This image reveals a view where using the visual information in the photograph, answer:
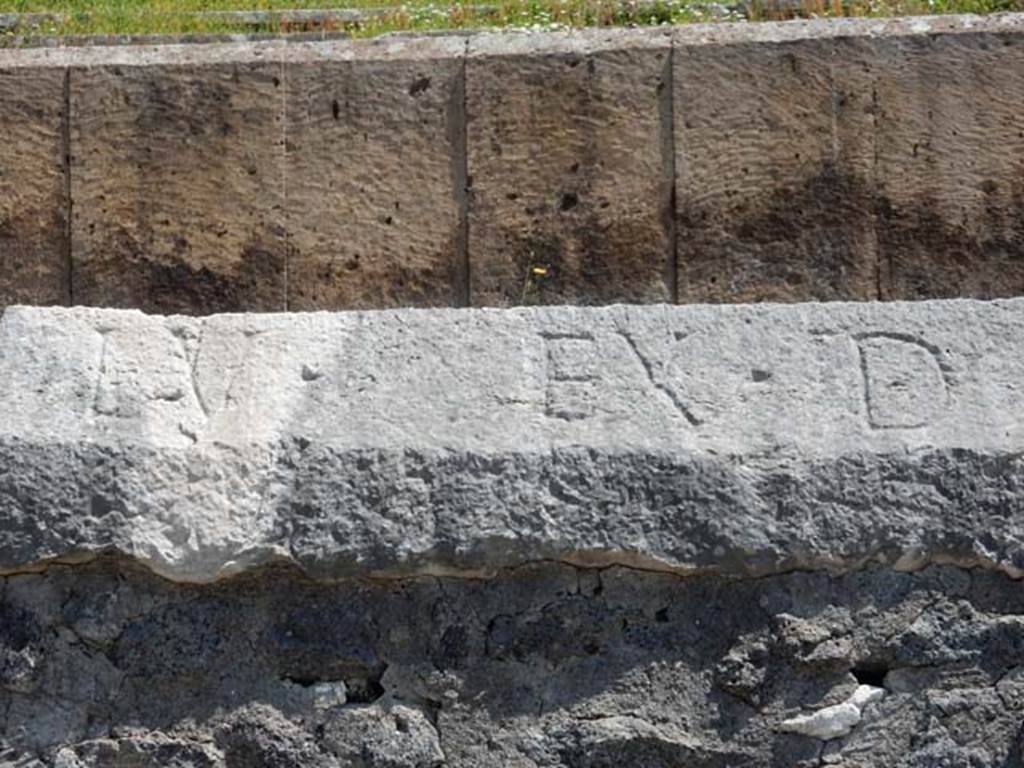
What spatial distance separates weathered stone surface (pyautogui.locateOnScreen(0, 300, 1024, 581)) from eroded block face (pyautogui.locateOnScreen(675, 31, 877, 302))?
4.00 ft

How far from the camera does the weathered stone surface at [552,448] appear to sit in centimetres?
315

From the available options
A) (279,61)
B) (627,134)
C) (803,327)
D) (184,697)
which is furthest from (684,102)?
(184,697)

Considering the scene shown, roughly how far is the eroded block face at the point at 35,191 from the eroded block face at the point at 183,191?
52 millimetres

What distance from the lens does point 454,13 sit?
6121 mm

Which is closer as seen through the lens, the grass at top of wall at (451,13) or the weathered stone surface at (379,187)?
the weathered stone surface at (379,187)

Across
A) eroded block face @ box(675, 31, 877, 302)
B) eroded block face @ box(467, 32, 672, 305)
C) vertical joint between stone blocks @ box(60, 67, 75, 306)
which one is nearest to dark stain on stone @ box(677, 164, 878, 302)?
eroded block face @ box(675, 31, 877, 302)

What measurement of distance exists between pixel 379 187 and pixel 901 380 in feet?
5.74

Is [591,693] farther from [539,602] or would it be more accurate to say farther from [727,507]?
[727,507]

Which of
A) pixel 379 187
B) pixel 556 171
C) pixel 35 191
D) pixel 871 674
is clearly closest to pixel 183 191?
pixel 35 191

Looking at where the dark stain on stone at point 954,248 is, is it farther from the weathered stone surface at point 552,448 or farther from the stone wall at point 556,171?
the weathered stone surface at point 552,448

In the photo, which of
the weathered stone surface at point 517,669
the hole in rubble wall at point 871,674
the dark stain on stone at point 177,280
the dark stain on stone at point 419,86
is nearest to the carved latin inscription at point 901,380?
the weathered stone surface at point 517,669

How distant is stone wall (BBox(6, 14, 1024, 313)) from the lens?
15.0 ft

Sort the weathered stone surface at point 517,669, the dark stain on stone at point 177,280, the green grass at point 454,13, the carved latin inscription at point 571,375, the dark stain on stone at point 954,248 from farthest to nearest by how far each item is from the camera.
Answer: the green grass at point 454,13, the dark stain on stone at point 177,280, the dark stain on stone at point 954,248, the carved latin inscription at point 571,375, the weathered stone surface at point 517,669

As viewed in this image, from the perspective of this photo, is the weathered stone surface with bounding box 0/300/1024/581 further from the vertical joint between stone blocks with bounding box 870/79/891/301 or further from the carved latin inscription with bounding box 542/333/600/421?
the vertical joint between stone blocks with bounding box 870/79/891/301
